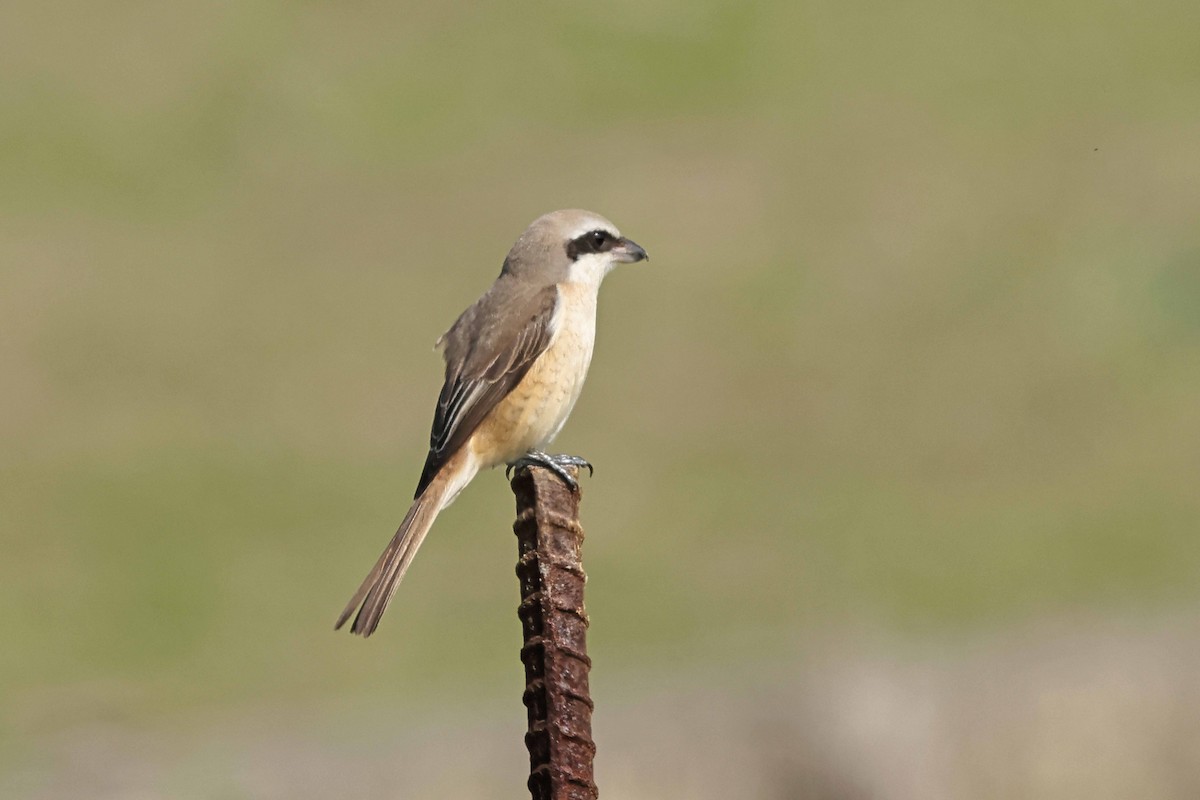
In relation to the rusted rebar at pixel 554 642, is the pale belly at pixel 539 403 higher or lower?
higher

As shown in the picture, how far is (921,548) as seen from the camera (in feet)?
43.9

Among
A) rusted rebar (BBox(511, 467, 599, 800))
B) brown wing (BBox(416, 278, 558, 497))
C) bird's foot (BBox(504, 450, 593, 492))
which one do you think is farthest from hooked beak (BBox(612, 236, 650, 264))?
rusted rebar (BBox(511, 467, 599, 800))

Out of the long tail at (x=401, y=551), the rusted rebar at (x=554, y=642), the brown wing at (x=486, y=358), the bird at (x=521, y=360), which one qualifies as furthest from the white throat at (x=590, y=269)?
the rusted rebar at (x=554, y=642)

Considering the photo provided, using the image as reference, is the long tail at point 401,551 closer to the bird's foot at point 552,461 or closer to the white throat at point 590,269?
the bird's foot at point 552,461

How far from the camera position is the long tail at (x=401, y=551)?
470 centimetres

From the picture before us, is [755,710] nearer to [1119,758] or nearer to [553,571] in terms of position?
[1119,758]


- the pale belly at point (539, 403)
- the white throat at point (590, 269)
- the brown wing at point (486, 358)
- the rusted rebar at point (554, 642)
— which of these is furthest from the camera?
the white throat at point (590, 269)

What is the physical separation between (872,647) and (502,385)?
1.97 metres

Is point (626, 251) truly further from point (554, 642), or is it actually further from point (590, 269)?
point (554, 642)

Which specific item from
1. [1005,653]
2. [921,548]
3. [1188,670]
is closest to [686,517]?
[921,548]

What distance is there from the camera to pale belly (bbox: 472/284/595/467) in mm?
5930

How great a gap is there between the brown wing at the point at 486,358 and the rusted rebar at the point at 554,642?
2029 millimetres

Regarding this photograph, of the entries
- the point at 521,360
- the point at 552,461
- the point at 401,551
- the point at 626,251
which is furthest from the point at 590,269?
the point at 401,551

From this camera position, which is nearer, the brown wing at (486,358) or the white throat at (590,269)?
the brown wing at (486,358)
